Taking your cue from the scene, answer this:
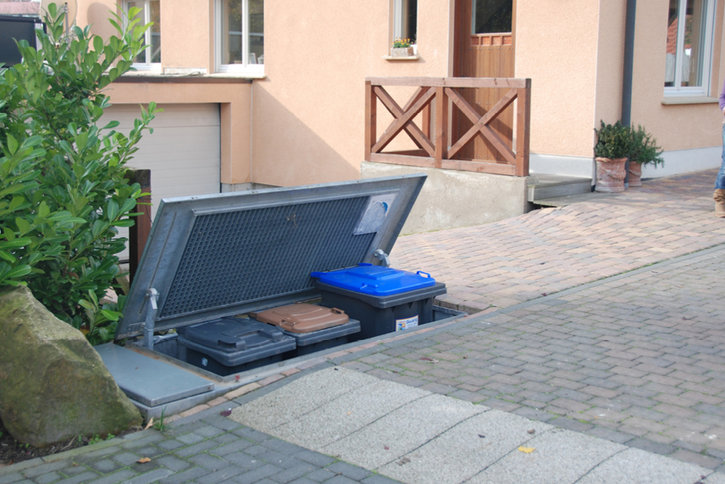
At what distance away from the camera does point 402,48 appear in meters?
13.1

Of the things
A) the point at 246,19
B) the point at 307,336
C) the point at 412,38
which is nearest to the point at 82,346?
the point at 307,336

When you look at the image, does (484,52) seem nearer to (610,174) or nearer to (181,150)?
(610,174)

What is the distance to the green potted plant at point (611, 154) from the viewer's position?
1080cm

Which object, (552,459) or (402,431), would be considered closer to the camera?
(552,459)

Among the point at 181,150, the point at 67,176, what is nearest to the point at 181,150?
the point at 181,150

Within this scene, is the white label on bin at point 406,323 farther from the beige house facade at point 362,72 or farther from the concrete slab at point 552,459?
the beige house facade at point 362,72

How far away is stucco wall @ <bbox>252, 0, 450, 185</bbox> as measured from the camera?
1349cm

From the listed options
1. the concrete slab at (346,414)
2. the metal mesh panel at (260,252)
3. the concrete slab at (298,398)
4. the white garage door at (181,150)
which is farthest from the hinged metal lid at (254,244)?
Result: the white garage door at (181,150)

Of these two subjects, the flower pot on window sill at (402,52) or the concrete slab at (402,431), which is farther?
the flower pot on window sill at (402,52)

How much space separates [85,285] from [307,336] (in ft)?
4.60

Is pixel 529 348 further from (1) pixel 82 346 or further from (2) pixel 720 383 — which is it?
(1) pixel 82 346

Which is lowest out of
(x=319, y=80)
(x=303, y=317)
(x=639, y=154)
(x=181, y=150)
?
(x=303, y=317)

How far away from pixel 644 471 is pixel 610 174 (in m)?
7.79

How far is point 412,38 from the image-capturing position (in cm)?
1328
